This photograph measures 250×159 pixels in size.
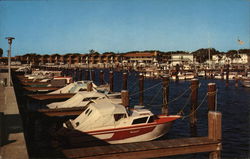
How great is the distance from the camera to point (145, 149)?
33.8 ft

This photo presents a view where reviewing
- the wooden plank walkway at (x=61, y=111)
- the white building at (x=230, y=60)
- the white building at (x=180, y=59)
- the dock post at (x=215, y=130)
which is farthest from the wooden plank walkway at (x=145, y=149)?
the white building at (x=230, y=60)

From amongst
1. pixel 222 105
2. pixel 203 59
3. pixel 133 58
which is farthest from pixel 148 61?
pixel 222 105

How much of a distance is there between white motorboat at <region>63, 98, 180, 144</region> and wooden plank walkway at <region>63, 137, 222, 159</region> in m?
4.89

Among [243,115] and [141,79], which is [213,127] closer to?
[243,115]

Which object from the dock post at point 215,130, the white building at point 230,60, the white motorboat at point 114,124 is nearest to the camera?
the dock post at point 215,130

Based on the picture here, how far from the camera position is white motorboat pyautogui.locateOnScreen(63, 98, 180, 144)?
50.4 feet

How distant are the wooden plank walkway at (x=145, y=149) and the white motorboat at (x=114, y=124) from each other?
489cm

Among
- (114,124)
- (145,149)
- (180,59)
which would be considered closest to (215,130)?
(145,149)

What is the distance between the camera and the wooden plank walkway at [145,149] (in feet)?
32.2

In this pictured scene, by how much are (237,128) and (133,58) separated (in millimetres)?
152163

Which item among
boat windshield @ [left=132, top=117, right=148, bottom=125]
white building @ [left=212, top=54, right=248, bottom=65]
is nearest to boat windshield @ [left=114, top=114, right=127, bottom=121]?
boat windshield @ [left=132, top=117, right=148, bottom=125]

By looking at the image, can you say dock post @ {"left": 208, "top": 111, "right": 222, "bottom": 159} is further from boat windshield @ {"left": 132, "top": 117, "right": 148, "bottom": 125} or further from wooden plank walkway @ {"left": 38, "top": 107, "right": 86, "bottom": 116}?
wooden plank walkway @ {"left": 38, "top": 107, "right": 86, "bottom": 116}

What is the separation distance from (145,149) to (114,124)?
18.7ft

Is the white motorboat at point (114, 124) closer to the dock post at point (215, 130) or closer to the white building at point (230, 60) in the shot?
the dock post at point (215, 130)
